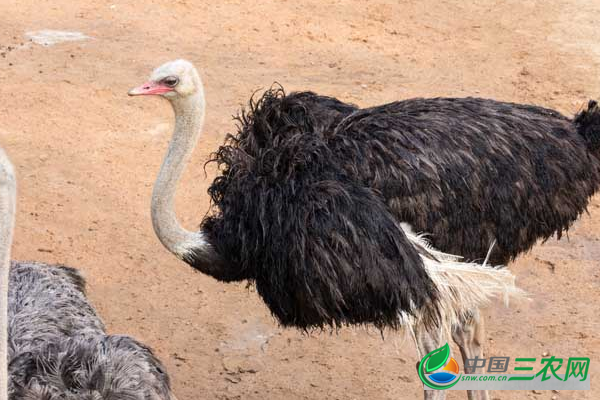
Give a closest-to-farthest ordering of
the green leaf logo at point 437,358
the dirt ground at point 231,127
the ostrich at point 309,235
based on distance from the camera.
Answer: the ostrich at point 309,235 < the green leaf logo at point 437,358 < the dirt ground at point 231,127

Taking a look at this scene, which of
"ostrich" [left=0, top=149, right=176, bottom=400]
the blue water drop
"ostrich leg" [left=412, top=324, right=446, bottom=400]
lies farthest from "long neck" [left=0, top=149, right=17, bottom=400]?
the blue water drop

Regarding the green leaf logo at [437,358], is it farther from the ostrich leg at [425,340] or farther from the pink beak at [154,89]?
the pink beak at [154,89]

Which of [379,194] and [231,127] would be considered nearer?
[379,194]

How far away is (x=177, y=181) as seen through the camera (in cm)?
443

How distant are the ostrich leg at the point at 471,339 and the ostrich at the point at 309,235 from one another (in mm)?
403

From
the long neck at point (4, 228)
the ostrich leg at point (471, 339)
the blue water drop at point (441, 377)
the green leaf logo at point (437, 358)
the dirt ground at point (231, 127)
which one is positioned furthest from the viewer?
the dirt ground at point (231, 127)

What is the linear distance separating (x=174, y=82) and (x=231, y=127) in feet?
10.0

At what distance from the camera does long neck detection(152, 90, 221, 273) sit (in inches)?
172

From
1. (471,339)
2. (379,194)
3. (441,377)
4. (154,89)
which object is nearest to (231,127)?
(154,89)

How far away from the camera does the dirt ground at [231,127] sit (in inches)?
214

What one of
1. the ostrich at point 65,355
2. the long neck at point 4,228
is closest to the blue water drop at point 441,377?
the ostrich at point 65,355

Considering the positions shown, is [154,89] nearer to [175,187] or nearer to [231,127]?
[175,187]

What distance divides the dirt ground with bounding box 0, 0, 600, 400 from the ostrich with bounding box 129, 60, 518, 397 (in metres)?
0.85

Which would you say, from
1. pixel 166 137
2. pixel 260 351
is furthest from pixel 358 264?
pixel 166 137
